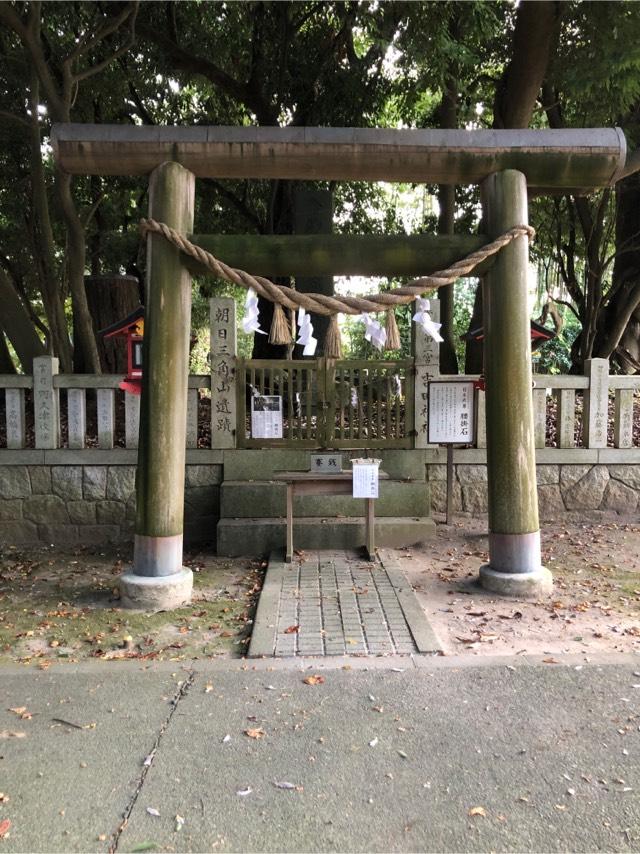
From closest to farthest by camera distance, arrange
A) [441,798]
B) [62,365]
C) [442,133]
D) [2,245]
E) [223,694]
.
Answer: [441,798], [223,694], [442,133], [62,365], [2,245]

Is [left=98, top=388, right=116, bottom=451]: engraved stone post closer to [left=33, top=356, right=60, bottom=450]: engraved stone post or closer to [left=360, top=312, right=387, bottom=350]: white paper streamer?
[left=33, top=356, right=60, bottom=450]: engraved stone post

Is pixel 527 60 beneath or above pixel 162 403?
above

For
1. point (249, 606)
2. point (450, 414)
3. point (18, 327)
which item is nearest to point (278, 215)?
point (18, 327)

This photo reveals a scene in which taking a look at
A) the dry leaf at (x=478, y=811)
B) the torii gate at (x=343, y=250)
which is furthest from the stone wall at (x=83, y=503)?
the dry leaf at (x=478, y=811)

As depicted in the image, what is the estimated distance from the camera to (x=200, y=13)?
32.5 ft

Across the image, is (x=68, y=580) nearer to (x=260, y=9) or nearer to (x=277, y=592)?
(x=277, y=592)

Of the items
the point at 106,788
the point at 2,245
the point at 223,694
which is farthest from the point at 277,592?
the point at 2,245

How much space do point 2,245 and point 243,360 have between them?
9.67 m

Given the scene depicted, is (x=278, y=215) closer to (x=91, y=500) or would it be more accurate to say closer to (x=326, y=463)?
(x=91, y=500)

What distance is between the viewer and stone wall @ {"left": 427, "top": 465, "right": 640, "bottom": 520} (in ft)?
24.0

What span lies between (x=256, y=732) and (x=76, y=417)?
4862 mm

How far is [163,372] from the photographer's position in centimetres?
508

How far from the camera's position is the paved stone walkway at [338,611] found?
163 inches

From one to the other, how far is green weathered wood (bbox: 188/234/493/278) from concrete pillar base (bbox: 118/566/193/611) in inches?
104
